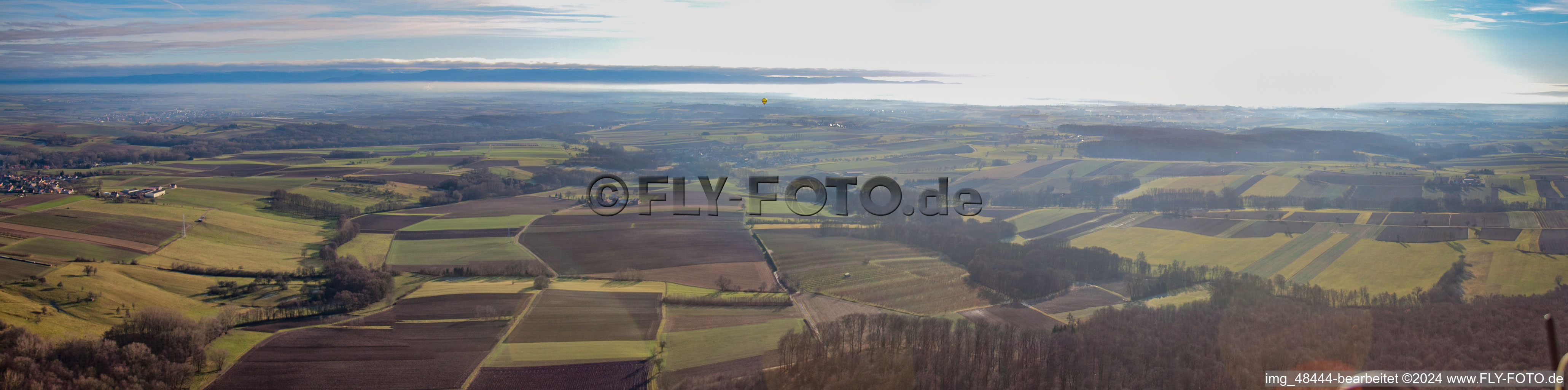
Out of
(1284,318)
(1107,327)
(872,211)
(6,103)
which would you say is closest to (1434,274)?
(1284,318)

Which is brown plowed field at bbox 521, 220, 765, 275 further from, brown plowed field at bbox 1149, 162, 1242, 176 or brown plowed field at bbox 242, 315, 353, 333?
brown plowed field at bbox 1149, 162, 1242, 176

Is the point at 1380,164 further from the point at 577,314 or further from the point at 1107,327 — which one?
the point at 577,314

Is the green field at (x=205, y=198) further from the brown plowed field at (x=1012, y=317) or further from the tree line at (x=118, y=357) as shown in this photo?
the brown plowed field at (x=1012, y=317)

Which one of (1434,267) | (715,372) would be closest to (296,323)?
(715,372)

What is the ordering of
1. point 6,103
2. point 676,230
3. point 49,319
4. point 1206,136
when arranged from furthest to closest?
point 6,103
point 1206,136
point 676,230
point 49,319

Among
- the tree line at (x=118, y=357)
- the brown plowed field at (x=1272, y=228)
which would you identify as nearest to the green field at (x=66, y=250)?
the tree line at (x=118, y=357)

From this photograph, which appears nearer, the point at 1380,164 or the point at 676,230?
the point at 676,230

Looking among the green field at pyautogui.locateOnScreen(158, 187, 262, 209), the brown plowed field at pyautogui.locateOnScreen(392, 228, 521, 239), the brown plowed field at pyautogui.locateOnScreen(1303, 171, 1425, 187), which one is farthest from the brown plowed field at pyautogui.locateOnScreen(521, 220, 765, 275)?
the brown plowed field at pyautogui.locateOnScreen(1303, 171, 1425, 187)
